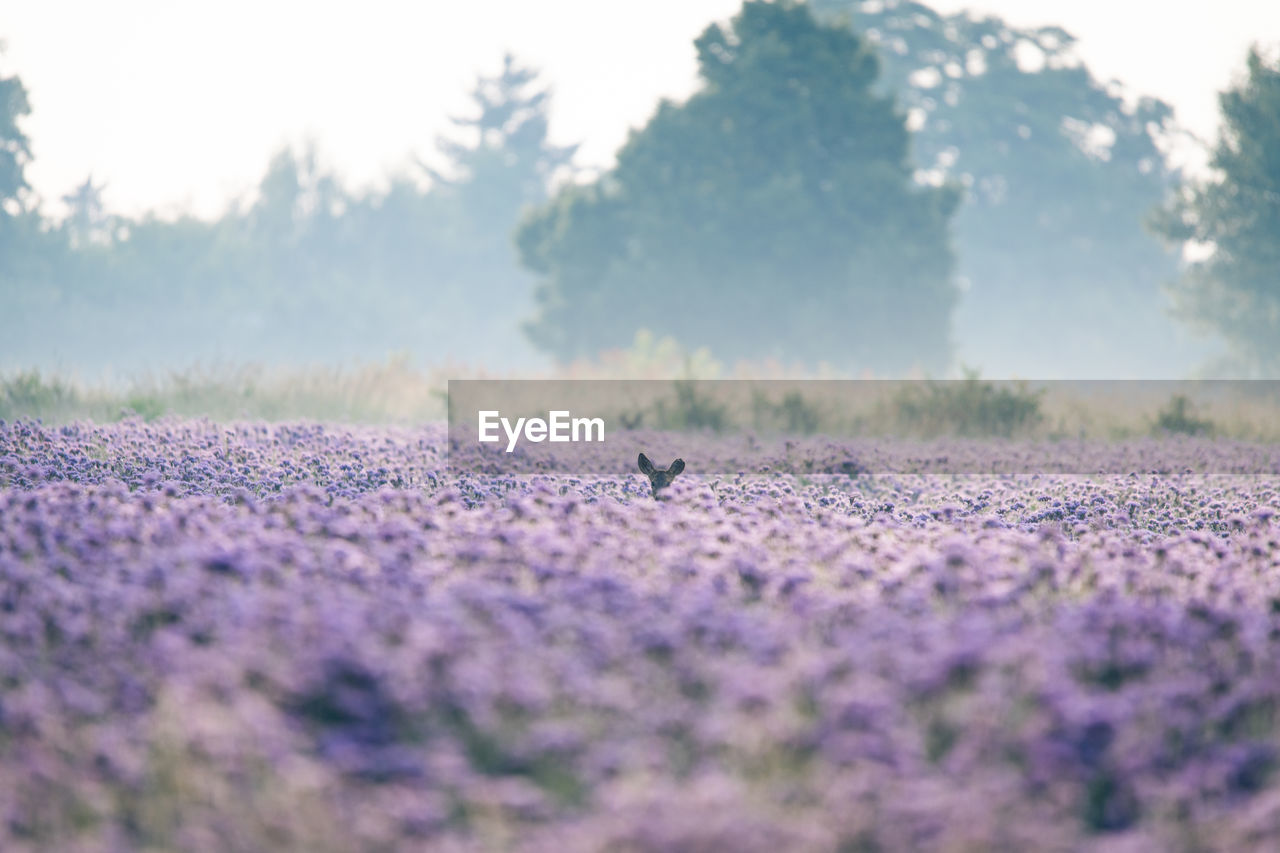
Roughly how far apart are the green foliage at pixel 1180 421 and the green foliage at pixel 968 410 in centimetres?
147

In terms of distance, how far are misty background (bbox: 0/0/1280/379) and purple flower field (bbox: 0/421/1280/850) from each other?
546 inches

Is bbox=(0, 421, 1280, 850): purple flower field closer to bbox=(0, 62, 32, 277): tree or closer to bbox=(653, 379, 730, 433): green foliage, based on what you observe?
bbox=(653, 379, 730, 433): green foliage

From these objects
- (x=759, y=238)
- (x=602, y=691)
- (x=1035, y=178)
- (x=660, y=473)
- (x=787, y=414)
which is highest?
(x=1035, y=178)

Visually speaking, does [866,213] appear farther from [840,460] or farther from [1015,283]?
[840,460]

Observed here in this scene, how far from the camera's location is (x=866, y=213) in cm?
3450

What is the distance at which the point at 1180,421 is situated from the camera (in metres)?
13.8

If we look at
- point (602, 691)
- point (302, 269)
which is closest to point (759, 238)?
point (302, 269)

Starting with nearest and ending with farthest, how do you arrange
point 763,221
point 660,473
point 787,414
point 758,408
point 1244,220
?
point 660,473, point 787,414, point 758,408, point 1244,220, point 763,221

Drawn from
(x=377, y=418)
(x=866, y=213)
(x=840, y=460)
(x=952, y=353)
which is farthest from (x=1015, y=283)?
(x=840, y=460)

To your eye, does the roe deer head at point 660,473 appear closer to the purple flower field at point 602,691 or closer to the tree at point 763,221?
the purple flower field at point 602,691

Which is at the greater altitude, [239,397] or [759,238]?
[759,238]

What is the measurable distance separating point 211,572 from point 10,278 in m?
40.4

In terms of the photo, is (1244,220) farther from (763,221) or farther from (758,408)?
(758,408)

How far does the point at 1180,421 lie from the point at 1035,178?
41.9 m
